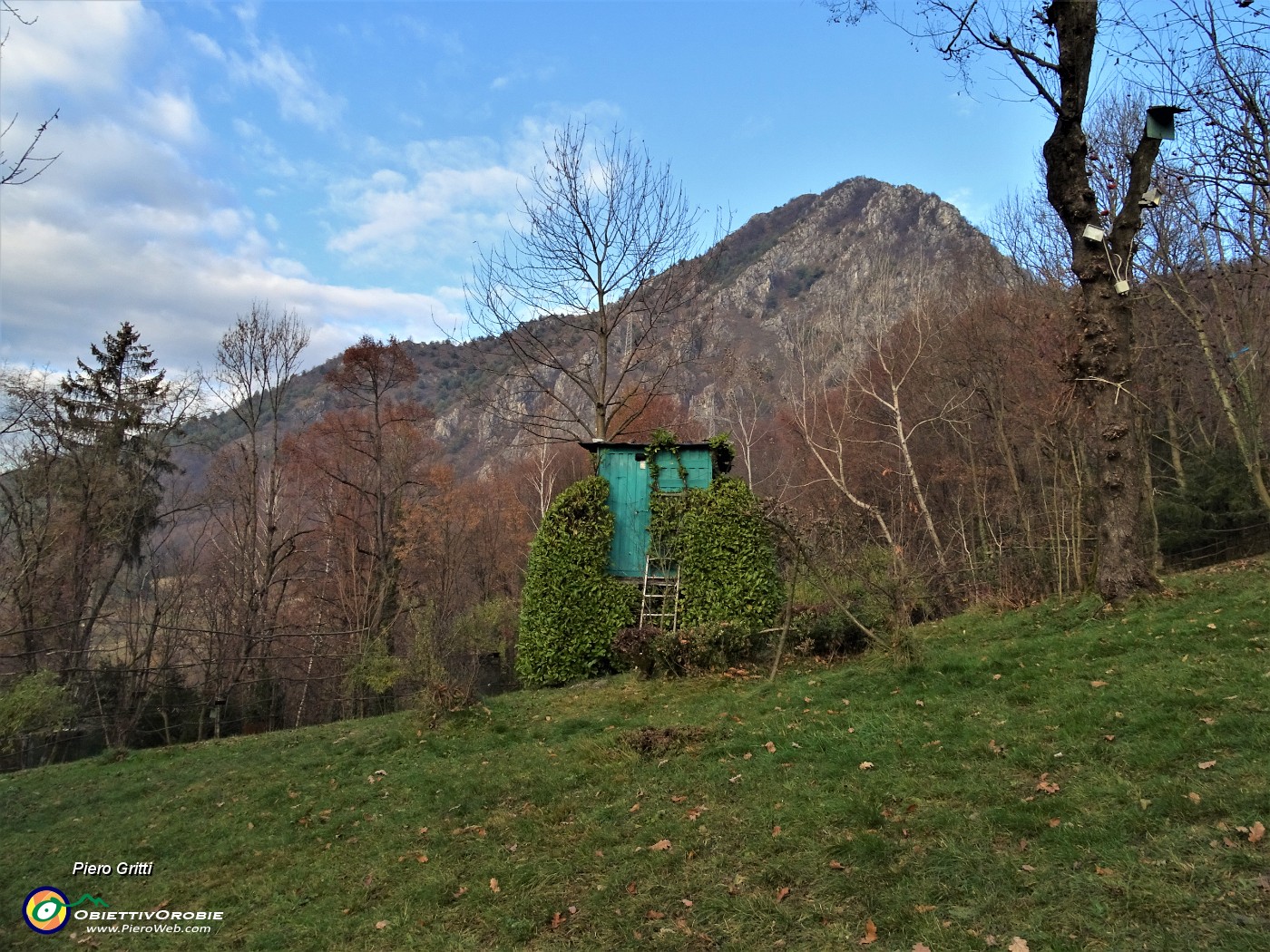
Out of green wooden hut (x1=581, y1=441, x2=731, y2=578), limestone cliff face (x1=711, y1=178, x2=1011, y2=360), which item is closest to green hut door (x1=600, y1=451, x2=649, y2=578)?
green wooden hut (x1=581, y1=441, x2=731, y2=578)

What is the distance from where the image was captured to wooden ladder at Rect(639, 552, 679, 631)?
11.9 metres

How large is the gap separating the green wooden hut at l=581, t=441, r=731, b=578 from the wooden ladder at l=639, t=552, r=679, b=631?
0.18 metres

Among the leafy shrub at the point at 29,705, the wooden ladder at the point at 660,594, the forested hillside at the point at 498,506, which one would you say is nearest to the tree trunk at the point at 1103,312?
the forested hillside at the point at 498,506

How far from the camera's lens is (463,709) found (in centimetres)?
895

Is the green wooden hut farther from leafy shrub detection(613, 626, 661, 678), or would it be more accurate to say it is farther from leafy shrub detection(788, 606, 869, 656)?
leafy shrub detection(788, 606, 869, 656)


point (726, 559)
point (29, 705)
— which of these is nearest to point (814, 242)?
point (726, 559)

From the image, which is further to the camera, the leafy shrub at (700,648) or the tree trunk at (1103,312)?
the leafy shrub at (700,648)

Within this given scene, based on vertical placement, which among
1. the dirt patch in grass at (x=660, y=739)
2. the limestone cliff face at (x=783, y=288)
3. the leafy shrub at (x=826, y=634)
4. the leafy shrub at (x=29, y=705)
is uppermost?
the limestone cliff face at (x=783, y=288)

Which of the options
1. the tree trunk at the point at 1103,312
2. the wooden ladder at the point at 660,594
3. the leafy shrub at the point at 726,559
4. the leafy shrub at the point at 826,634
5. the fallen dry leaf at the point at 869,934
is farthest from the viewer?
the wooden ladder at the point at 660,594

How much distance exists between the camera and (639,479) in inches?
506

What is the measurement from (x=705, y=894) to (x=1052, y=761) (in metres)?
2.37

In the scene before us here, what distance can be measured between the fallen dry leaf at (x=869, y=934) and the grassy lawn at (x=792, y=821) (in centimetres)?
1

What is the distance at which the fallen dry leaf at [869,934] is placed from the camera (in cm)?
306

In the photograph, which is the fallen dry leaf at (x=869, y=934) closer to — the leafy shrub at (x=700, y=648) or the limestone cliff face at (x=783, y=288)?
the leafy shrub at (x=700, y=648)
